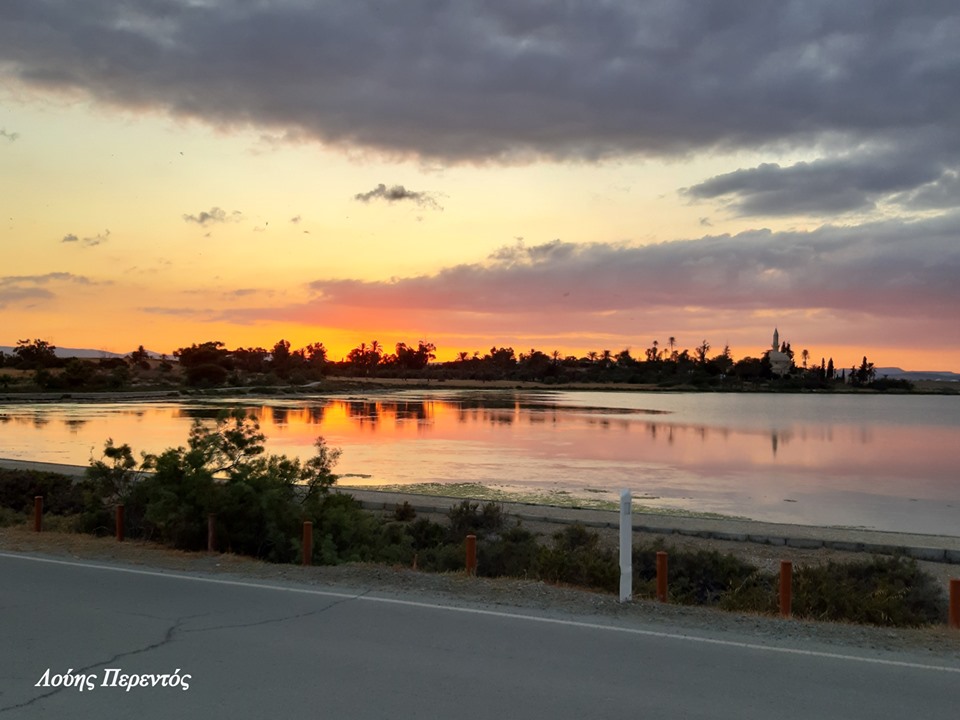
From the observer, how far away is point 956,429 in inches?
2908

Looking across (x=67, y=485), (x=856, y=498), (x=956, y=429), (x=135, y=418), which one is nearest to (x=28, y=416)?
(x=135, y=418)

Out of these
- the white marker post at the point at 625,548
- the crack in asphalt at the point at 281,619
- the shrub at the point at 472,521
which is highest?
the white marker post at the point at 625,548

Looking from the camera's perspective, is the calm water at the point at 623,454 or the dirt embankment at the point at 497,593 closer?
the dirt embankment at the point at 497,593

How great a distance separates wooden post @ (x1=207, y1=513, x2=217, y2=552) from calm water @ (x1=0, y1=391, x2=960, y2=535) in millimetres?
14881

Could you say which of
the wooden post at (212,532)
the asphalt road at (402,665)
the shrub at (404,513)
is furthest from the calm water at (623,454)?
the asphalt road at (402,665)

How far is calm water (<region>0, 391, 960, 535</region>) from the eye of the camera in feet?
90.7

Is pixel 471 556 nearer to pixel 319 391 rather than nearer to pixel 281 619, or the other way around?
pixel 281 619

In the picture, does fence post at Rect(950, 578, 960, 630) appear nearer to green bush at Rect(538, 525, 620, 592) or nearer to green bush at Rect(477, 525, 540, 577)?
green bush at Rect(538, 525, 620, 592)

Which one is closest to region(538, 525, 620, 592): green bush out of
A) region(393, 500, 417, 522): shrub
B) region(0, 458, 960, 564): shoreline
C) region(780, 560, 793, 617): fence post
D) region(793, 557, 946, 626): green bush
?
region(793, 557, 946, 626): green bush

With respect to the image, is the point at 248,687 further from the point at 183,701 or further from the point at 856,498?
the point at 856,498

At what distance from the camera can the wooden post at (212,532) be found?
12.1m

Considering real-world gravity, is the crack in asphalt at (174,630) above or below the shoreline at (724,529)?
above

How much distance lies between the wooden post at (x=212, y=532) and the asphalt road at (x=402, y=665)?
3449mm

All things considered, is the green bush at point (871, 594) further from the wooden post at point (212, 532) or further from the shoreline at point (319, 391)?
the shoreline at point (319, 391)
